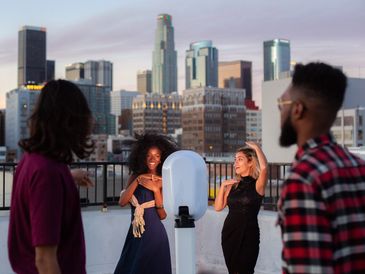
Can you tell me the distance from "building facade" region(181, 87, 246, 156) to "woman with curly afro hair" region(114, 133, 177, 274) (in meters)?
155

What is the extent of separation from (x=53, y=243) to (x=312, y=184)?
1.01 metres

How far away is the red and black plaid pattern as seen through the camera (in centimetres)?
189

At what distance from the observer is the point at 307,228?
1.89 metres

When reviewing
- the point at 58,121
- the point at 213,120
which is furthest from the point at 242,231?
the point at 213,120

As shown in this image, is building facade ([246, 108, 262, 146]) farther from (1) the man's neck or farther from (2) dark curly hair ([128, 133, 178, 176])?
(1) the man's neck

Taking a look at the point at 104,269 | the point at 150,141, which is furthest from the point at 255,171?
the point at 104,269

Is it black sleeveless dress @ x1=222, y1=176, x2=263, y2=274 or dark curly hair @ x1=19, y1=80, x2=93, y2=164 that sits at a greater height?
dark curly hair @ x1=19, y1=80, x2=93, y2=164

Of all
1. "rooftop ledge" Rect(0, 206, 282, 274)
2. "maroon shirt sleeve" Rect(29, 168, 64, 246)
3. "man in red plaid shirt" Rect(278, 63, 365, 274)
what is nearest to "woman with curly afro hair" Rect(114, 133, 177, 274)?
"rooftop ledge" Rect(0, 206, 282, 274)

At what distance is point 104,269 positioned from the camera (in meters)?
7.53

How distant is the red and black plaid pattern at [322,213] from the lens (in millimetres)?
1889

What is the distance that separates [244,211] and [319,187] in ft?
11.8

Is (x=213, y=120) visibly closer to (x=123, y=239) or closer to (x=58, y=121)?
(x=123, y=239)

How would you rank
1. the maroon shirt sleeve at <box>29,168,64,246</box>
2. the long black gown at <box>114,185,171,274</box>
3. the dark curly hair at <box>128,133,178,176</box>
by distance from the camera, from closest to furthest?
the maroon shirt sleeve at <box>29,168,64,246</box>
the long black gown at <box>114,185,171,274</box>
the dark curly hair at <box>128,133,178,176</box>

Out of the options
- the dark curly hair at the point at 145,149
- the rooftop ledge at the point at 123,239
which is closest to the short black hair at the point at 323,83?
the dark curly hair at the point at 145,149
